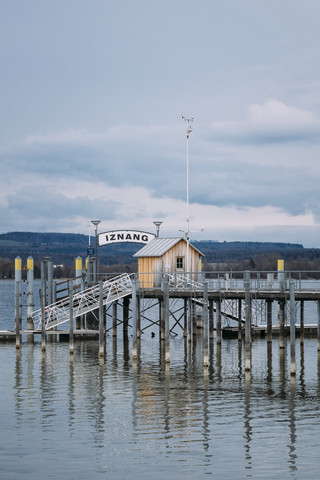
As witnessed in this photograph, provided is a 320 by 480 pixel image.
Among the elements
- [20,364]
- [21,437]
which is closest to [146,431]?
[21,437]

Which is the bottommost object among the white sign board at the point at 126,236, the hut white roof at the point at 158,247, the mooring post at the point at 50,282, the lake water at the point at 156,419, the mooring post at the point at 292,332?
the lake water at the point at 156,419

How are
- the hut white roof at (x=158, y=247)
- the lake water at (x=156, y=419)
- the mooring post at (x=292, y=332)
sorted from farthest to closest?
1. the hut white roof at (x=158, y=247)
2. the mooring post at (x=292, y=332)
3. the lake water at (x=156, y=419)

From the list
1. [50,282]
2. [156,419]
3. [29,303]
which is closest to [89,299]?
[50,282]

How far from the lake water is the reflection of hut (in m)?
6.01

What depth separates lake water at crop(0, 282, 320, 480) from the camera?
25547 millimetres

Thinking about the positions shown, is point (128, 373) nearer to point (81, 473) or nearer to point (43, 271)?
point (43, 271)

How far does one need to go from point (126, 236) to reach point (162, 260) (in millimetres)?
6928

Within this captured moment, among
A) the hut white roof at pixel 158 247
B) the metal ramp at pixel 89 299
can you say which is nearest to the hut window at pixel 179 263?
the hut white roof at pixel 158 247

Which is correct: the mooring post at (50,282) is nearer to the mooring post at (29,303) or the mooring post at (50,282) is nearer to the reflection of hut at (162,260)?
the mooring post at (29,303)

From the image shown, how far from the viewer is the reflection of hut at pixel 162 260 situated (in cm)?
5350

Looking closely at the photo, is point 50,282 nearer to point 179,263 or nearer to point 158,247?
point 158,247

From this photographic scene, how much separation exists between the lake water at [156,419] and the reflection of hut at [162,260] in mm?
6009

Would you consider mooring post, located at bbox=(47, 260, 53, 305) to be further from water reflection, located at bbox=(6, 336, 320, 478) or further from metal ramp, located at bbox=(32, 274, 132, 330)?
water reflection, located at bbox=(6, 336, 320, 478)

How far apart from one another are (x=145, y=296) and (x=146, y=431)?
21.8 m
